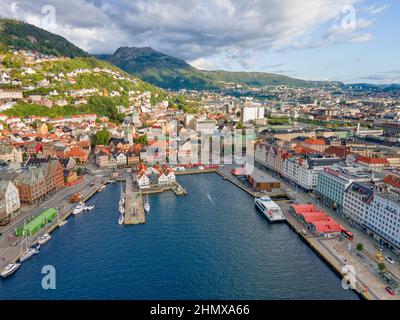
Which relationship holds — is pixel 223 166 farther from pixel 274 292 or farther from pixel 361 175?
pixel 274 292

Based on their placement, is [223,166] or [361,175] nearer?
[361,175]

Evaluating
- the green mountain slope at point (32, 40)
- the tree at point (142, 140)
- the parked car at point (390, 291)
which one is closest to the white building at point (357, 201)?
the parked car at point (390, 291)

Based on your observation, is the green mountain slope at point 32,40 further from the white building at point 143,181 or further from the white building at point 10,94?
the white building at point 143,181

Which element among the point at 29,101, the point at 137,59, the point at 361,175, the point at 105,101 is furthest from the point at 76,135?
the point at 137,59

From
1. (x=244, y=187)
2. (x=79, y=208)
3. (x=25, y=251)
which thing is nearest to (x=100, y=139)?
(x=79, y=208)
